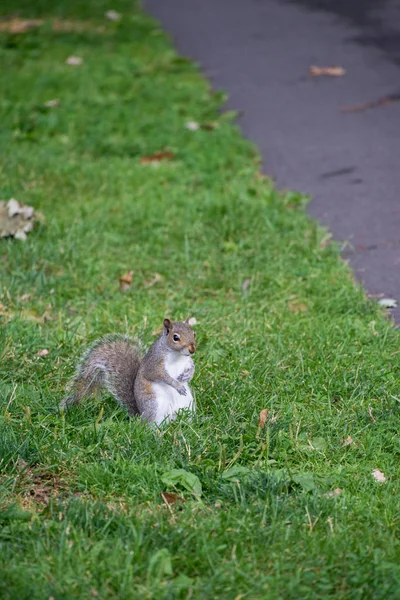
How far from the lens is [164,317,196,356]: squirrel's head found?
378 cm

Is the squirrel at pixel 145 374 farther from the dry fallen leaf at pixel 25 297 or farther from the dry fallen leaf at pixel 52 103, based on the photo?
the dry fallen leaf at pixel 52 103

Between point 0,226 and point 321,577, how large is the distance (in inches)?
142

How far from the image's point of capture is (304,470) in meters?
3.54

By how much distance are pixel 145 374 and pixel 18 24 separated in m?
8.70

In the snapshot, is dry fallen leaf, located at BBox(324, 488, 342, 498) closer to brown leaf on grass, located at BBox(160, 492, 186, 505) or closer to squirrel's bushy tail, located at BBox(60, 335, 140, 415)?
brown leaf on grass, located at BBox(160, 492, 186, 505)

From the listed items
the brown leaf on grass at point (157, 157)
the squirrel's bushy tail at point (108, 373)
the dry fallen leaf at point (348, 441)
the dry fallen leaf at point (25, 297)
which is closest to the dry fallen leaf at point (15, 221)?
the dry fallen leaf at point (25, 297)

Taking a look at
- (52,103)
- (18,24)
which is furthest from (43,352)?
(18,24)

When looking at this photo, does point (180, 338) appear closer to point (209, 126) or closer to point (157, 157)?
point (157, 157)

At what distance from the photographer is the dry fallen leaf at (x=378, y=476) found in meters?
3.48

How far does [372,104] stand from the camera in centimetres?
793

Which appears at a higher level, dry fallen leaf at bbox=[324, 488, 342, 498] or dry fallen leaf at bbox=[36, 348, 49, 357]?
dry fallen leaf at bbox=[324, 488, 342, 498]

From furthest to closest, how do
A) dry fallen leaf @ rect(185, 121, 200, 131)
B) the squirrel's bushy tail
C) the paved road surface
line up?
dry fallen leaf @ rect(185, 121, 200, 131), the paved road surface, the squirrel's bushy tail

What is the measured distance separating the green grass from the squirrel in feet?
0.24

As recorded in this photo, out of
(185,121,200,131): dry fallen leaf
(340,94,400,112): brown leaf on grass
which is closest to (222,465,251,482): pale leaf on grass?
(185,121,200,131): dry fallen leaf
